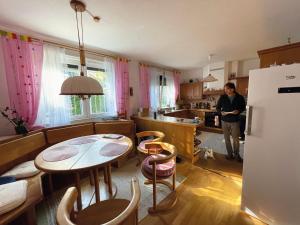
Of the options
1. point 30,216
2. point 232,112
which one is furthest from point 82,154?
point 232,112

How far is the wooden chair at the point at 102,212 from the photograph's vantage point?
717mm

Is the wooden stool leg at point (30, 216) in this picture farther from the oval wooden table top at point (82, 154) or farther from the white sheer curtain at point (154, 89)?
the white sheer curtain at point (154, 89)

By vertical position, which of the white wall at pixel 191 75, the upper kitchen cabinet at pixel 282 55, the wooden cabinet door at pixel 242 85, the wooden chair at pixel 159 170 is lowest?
the wooden chair at pixel 159 170

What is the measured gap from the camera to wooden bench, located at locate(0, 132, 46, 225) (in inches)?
47.3

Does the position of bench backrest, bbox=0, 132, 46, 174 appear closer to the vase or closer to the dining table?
the vase

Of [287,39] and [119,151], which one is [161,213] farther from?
[287,39]

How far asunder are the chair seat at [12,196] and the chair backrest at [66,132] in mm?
1036

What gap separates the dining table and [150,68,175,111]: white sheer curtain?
296cm

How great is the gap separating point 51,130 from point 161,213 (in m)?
2.11

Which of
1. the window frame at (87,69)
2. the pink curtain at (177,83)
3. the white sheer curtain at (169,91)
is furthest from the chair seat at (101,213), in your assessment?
the pink curtain at (177,83)

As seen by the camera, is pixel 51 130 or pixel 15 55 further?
pixel 51 130

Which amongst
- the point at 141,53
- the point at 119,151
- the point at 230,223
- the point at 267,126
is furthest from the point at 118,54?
the point at 230,223

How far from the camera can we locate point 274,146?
139 centimetres

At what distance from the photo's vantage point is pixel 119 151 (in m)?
1.60
